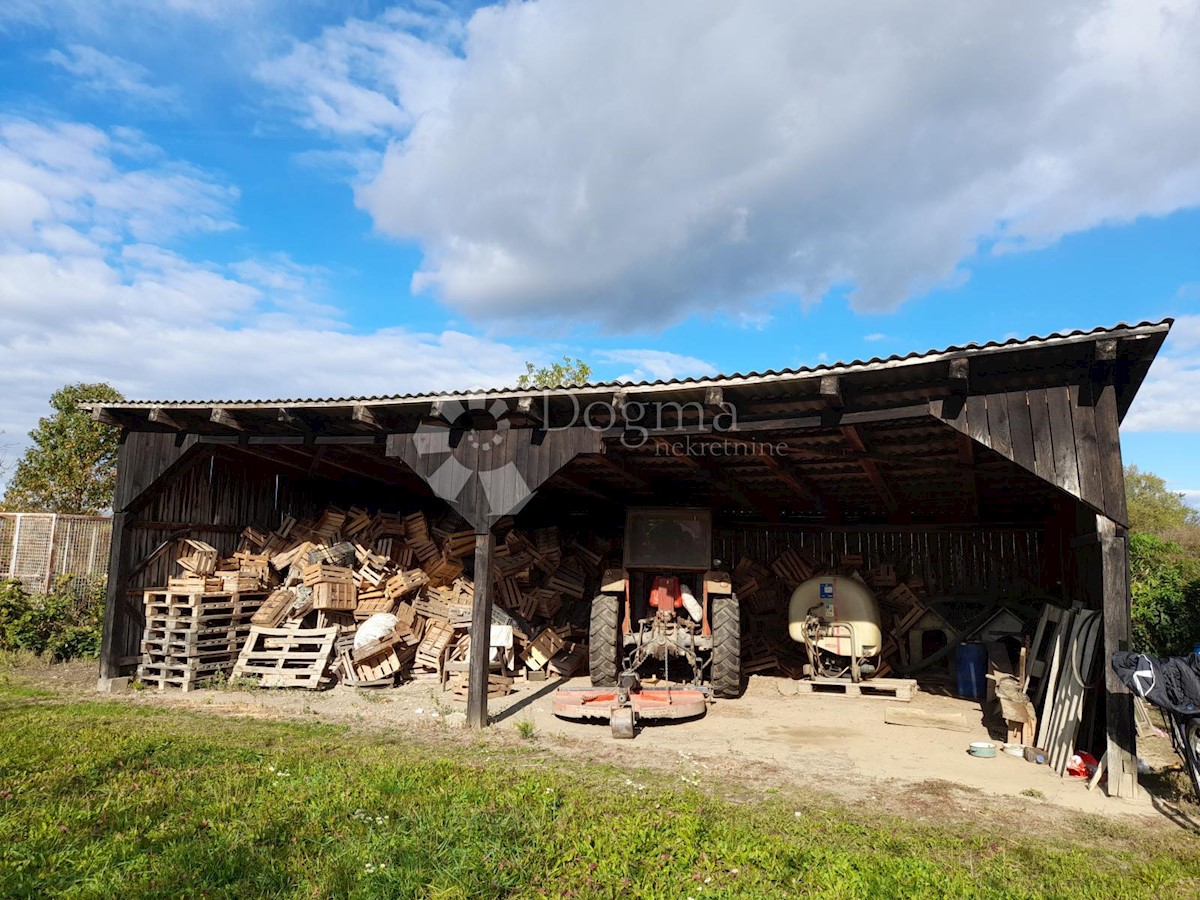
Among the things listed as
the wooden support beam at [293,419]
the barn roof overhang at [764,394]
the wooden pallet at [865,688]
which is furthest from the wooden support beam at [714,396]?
the wooden support beam at [293,419]

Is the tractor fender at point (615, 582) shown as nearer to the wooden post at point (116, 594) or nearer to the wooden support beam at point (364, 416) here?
the wooden support beam at point (364, 416)

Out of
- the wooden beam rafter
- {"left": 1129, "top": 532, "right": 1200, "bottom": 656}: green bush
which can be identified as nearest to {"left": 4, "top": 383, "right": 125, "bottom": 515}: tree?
the wooden beam rafter

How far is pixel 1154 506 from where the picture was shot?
90.5ft

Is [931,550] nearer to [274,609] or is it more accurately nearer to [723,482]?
[723,482]

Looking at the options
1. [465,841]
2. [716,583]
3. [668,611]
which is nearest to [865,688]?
[716,583]

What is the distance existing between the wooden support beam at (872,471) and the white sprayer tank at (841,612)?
130 cm

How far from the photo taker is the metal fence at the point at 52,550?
1071 centimetres

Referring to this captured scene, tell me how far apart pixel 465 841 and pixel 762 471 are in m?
6.31

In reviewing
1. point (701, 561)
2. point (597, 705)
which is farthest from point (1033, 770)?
point (701, 561)

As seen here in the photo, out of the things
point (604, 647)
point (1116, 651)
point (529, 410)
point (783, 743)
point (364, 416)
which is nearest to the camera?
point (1116, 651)

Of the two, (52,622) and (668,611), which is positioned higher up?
(668,611)

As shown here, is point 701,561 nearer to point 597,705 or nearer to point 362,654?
point 597,705

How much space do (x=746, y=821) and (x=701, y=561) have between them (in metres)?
5.39

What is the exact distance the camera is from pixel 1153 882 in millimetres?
3689
